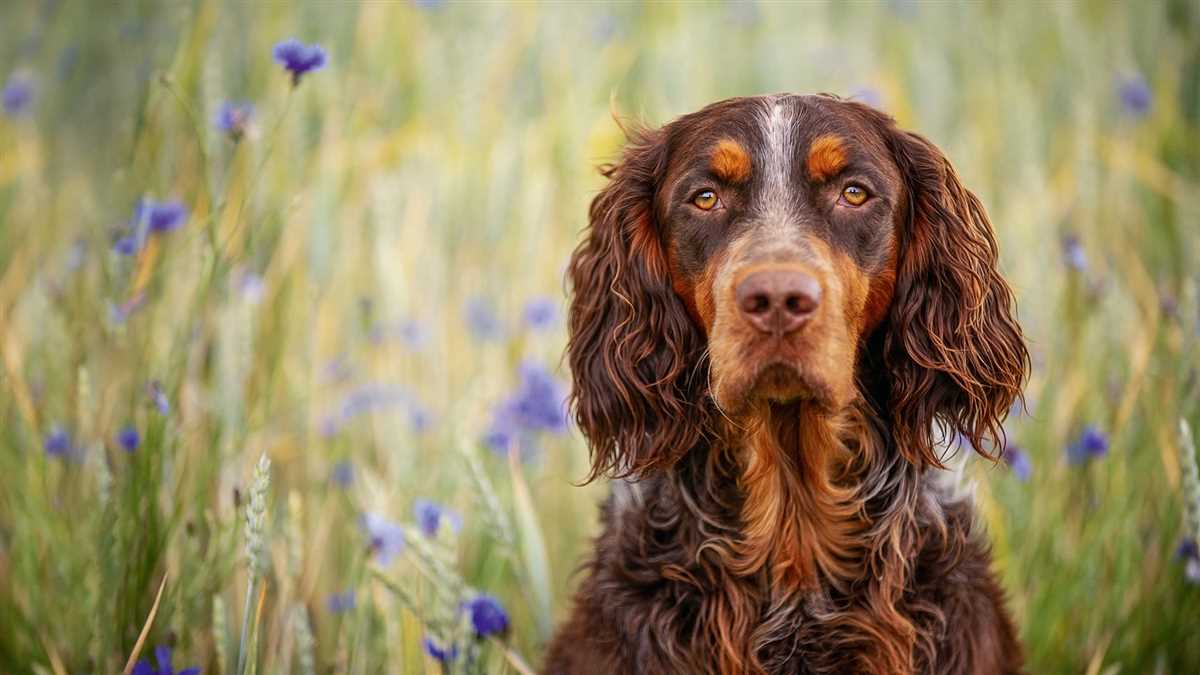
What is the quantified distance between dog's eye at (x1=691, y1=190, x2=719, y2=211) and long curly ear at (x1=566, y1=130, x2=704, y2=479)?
0.15m

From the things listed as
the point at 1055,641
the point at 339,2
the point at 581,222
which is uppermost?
the point at 339,2

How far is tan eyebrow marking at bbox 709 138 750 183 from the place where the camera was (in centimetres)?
247

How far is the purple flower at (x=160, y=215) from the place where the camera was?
2969mm

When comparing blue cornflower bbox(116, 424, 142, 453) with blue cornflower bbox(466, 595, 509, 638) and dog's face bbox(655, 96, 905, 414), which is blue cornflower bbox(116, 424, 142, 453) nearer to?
blue cornflower bbox(466, 595, 509, 638)

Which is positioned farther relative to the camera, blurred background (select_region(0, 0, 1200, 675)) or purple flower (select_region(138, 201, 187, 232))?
purple flower (select_region(138, 201, 187, 232))

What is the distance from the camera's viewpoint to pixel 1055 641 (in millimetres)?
3238

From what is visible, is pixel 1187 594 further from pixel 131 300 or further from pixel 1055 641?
pixel 131 300

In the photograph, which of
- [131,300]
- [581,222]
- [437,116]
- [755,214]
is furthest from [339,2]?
[755,214]

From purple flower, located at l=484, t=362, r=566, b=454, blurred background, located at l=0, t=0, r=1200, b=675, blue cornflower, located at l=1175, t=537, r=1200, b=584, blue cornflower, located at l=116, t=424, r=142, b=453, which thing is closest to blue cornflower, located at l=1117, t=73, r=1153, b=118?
blurred background, located at l=0, t=0, r=1200, b=675

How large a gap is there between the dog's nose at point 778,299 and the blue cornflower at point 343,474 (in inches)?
80.5

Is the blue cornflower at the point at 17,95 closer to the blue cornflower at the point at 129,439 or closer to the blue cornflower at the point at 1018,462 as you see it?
the blue cornflower at the point at 129,439

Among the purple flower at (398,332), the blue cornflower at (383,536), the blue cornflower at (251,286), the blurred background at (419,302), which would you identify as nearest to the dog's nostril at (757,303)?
the blurred background at (419,302)

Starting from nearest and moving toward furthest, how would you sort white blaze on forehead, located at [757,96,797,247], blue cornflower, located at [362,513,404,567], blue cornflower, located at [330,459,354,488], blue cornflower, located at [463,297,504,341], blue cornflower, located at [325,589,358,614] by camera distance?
white blaze on forehead, located at [757,96,797,247]
blue cornflower, located at [362,513,404,567]
blue cornflower, located at [325,589,358,614]
blue cornflower, located at [330,459,354,488]
blue cornflower, located at [463,297,504,341]

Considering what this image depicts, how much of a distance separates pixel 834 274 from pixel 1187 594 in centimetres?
157
